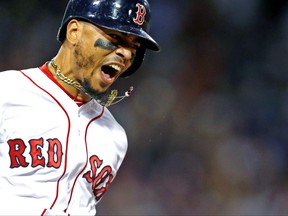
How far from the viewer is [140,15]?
168 centimetres

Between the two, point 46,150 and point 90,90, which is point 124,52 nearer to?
point 90,90

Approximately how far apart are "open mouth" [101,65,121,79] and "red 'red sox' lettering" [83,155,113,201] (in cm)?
24

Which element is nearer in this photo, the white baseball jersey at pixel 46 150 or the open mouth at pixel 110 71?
the white baseball jersey at pixel 46 150

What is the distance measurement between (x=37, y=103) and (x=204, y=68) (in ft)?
7.06

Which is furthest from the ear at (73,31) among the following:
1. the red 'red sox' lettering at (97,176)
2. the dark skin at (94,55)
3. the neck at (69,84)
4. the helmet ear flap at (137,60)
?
the red 'red sox' lettering at (97,176)

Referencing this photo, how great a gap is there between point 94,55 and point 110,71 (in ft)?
0.29

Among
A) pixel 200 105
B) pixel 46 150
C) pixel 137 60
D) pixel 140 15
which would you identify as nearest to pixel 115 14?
pixel 140 15

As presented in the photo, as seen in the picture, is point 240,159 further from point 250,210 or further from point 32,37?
point 32,37

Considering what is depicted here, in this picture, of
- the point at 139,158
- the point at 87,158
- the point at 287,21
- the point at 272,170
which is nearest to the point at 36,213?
the point at 87,158

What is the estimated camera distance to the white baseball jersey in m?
1.53

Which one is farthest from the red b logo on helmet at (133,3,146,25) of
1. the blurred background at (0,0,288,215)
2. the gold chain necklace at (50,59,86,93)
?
the blurred background at (0,0,288,215)

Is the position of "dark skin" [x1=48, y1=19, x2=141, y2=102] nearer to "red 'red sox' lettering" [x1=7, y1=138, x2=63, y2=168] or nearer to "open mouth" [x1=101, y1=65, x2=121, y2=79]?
"open mouth" [x1=101, y1=65, x2=121, y2=79]

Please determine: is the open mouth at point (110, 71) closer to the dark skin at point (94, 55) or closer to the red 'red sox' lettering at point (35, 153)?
the dark skin at point (94, 55)

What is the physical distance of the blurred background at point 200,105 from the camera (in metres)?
3.39
